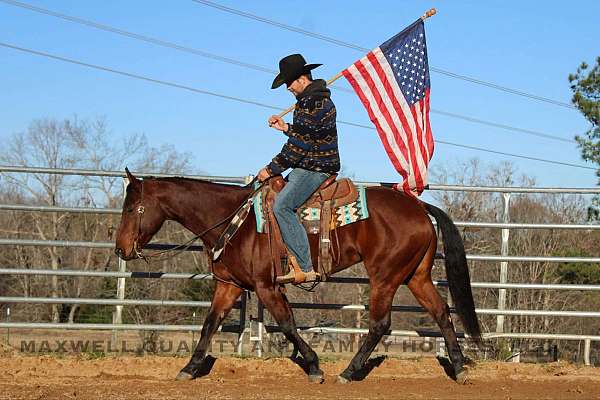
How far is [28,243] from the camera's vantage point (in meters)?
8.83

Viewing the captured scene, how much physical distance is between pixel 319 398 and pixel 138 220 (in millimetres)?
2598

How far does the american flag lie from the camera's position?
A: 8.80 metres

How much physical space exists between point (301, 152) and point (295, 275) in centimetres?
119

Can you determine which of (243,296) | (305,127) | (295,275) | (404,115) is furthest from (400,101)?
(243,296)

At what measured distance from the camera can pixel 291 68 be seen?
7480 millimetres

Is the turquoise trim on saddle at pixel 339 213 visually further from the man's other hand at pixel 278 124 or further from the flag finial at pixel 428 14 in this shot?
the flag finial at pixel 428 14

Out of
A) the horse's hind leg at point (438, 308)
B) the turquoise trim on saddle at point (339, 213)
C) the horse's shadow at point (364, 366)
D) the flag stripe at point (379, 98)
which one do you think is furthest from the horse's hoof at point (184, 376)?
the flag stripe at point (379, 98)

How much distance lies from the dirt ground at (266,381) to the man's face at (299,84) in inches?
112

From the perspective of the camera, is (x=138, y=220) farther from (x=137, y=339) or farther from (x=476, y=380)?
(x=476, y=380)

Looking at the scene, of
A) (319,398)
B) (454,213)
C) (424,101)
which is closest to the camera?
(319,398)

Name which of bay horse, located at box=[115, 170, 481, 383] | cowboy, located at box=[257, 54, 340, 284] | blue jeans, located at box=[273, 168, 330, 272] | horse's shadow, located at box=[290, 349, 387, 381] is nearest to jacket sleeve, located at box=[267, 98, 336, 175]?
cowboy, located at box=[257, 54, 340, 284]

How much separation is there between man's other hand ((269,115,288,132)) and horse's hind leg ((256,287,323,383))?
1571 mm

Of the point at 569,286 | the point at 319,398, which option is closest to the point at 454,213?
the point at 569,286

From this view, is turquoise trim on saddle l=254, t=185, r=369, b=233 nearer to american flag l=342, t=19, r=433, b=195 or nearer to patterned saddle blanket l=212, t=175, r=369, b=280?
patterned saddle blanket l=212, t=175, r=369, b=280
